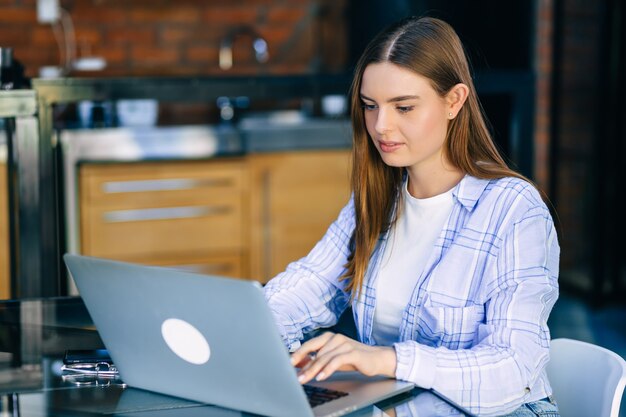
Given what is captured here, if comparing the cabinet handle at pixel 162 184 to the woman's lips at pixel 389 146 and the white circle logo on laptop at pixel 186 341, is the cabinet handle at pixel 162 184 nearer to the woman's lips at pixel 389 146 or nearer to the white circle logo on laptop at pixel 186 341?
the woman's lips at pixel 389 146

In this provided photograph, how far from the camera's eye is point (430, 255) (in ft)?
6.25

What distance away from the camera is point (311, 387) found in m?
1.50

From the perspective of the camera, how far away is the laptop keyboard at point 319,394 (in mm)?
1434

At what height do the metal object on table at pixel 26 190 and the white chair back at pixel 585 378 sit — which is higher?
the metal object on table at pixel 26 190

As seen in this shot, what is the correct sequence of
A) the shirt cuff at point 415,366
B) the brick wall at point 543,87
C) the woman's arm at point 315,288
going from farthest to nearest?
the brick wall at point 543,87 → the woman's arm at point 315,288 → the shirt cuff at point 415,366

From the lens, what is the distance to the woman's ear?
6.18 ft

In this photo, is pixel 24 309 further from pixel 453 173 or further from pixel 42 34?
pixel 42 34

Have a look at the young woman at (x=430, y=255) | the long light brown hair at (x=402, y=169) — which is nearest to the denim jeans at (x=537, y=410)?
the young woman at (x=430, y=255)

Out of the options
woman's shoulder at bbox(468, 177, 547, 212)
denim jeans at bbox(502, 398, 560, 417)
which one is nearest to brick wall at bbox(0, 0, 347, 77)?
woman's shoulder at bbox(468, 177, 547, 212)

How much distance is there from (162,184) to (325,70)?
1352 millimetres

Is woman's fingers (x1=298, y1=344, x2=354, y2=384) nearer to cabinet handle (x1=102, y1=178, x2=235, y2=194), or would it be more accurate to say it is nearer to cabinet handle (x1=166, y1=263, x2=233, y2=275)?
cabinet handle (x1=102, y1=178, x2=235, y2=194)

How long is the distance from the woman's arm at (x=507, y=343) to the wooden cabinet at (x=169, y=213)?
2.70 metres

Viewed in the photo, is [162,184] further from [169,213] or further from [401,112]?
[401,112]

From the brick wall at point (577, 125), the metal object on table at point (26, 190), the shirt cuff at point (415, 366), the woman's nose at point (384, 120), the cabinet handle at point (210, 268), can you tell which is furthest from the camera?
the brick wall at point (577, 125)
